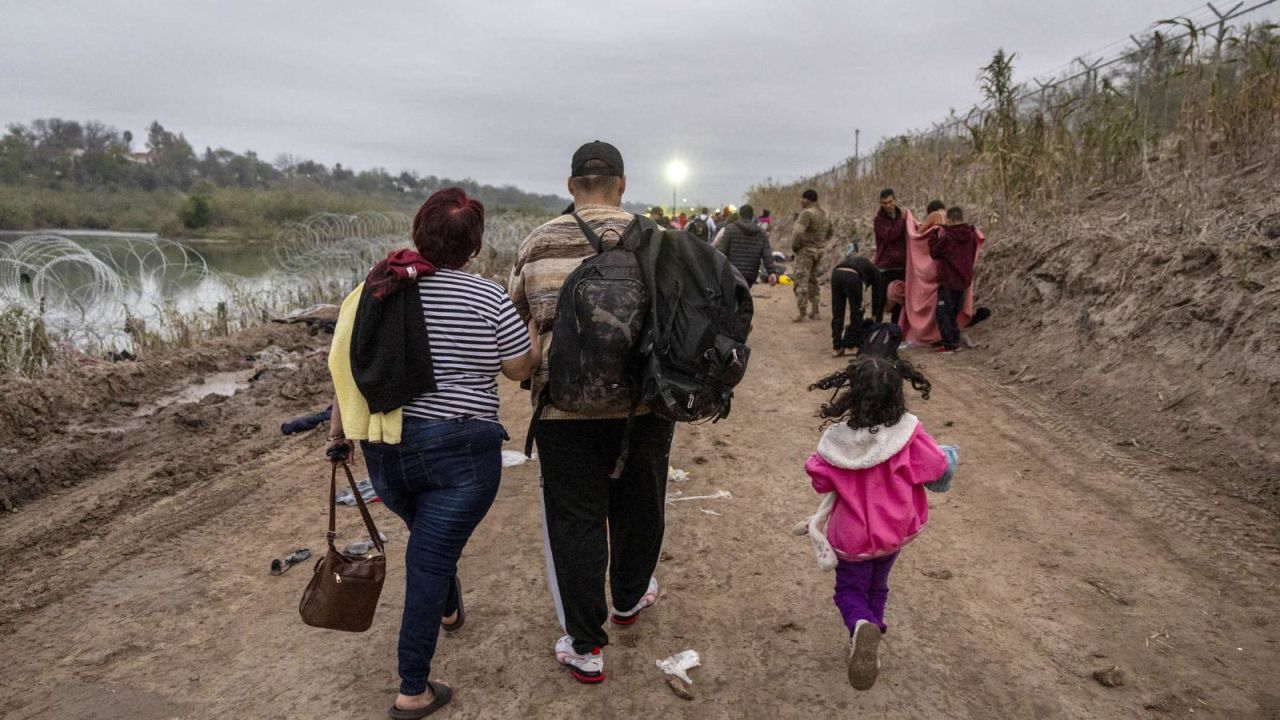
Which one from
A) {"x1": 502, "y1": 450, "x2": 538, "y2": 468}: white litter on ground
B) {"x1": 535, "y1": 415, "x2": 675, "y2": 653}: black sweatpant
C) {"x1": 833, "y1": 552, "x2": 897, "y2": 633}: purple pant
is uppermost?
{"x1": 535, "y1": 415, "x2": 675, "y2": 653}: black sweatpant

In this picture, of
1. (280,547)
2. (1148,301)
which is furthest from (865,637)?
(1148,301)

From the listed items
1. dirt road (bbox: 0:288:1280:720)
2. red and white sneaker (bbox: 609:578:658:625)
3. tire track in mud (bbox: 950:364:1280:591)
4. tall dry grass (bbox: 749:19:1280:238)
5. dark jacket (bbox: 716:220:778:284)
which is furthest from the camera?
dark jacket (bbox: 716:220:778:284)

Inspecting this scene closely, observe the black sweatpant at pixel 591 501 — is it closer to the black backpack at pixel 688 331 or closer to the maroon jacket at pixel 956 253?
the black backpack at pixel 688 331

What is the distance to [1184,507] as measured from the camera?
3934 mm

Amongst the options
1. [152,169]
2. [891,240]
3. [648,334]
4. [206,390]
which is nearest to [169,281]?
[206,390]

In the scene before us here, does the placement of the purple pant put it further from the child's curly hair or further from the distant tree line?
the distant tree line

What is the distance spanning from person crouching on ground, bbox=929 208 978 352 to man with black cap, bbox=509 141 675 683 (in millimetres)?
6212

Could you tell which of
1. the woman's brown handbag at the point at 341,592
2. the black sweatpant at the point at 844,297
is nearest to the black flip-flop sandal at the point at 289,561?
the woman's brown handbag at the point at 341,592

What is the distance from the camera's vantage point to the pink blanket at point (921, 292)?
26.6 feet

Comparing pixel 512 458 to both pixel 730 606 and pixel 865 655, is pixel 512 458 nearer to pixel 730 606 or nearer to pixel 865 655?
pixel 730 606

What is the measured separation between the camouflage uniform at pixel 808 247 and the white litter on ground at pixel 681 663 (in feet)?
23.2

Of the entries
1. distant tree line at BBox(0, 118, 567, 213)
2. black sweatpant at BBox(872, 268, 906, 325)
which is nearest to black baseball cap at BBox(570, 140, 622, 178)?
black sweatpant at BBox(872, 268, 906, 325)

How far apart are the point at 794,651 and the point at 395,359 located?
189 cm

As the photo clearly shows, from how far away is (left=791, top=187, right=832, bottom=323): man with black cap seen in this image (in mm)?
9352
